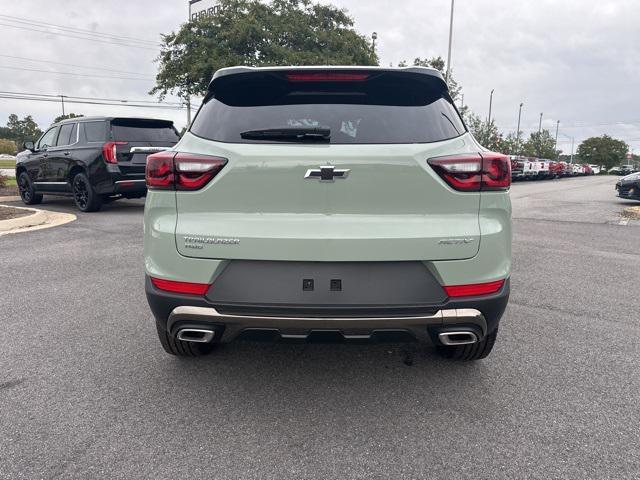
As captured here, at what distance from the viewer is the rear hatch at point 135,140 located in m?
9.52

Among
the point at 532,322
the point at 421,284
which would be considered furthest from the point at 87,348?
the point at 532,322

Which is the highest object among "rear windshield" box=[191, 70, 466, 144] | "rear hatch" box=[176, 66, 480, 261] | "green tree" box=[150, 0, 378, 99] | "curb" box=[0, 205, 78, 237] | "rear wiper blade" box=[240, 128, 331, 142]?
"green tree" box=[150, 0, 378, 99]

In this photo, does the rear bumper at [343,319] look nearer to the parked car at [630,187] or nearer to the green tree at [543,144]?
the parked car at [630,187]

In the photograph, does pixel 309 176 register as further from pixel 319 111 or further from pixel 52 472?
pixel 52 472

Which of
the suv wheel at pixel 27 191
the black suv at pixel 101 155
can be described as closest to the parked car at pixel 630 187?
the black suv at pixel 101 155

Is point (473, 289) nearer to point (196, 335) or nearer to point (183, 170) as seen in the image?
point (196, 335)

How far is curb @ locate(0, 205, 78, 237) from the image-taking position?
8172 millimetres

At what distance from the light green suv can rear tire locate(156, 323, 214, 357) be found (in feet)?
1.73

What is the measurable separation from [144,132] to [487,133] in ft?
139

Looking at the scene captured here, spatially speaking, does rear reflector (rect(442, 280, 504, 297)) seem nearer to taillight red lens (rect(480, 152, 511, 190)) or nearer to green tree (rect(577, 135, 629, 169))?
taillight red lens (rect(480, 152, 511, 190))

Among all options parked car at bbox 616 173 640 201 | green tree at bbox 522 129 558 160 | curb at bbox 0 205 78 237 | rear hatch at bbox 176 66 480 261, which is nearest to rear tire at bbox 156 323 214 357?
rear hatch at bbox 176 66 480 261

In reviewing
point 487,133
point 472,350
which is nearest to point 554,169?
point 487,133

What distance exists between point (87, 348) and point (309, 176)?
7.36 ft

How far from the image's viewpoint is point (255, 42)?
22938mm
